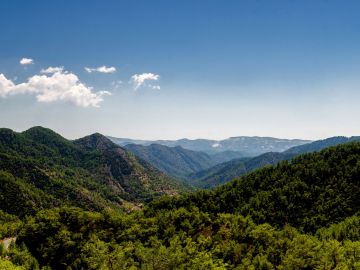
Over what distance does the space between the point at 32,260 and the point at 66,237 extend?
19751 millimetres

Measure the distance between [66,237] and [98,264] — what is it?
3788 cm

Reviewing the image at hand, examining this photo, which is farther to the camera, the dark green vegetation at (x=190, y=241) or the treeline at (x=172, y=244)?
the dark green vegetation at (x=190, y=241)

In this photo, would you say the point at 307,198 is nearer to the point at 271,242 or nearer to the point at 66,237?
the point at 271,242

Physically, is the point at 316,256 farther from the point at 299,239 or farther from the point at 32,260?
the point at 32,260

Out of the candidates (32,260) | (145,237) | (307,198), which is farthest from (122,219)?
(307,198)

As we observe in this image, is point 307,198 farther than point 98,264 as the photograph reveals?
Yes

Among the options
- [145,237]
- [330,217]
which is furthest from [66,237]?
[330,217]

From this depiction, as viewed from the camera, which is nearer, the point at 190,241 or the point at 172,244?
the point at 172,244

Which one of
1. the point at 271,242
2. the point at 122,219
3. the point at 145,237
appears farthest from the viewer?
the point at 122,219

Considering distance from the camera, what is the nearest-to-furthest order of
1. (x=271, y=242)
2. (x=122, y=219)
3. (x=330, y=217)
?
(x=271, y=242)
(x=122, y=219)
(x=330, y=217)

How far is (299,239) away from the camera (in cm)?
12600

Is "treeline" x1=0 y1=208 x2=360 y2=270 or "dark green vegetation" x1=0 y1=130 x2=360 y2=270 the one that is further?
"dark green vegetation" x1=0 y1=130 x2=360 y2=270

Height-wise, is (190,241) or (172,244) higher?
(172,244)

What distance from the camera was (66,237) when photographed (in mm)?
130000
